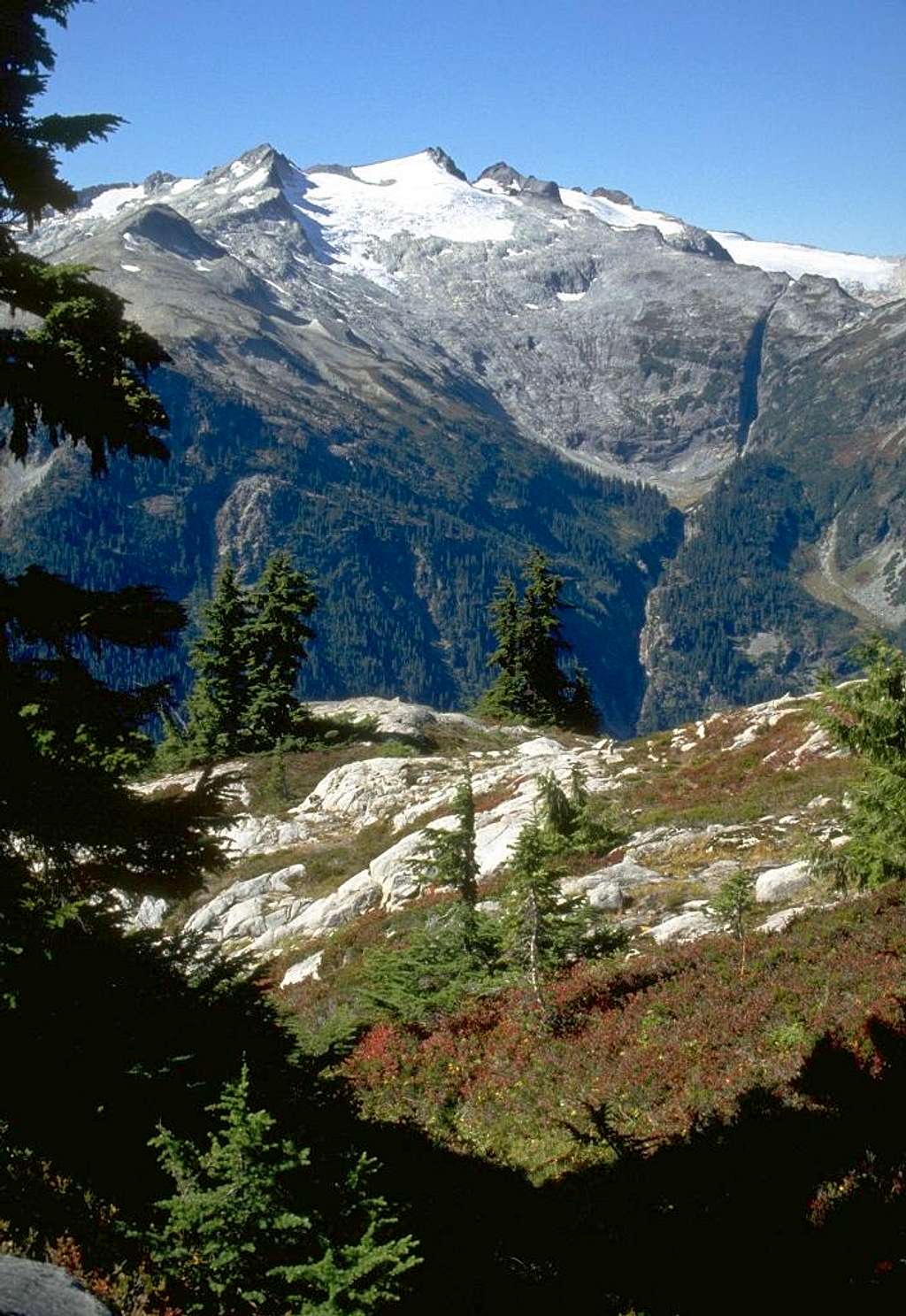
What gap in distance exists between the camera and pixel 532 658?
195 ft

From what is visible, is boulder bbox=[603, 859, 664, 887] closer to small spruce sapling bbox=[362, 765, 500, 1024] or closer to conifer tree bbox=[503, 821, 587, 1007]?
small spruce sapling bbox=[362, 765, 500, 1024]

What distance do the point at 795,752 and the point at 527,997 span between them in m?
17.8

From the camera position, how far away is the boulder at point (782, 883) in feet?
60.2

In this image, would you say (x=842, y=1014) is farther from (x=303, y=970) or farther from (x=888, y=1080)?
(x=303, y=970)

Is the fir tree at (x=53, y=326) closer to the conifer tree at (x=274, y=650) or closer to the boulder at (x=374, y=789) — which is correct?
the boulder at (x=374, y=789)

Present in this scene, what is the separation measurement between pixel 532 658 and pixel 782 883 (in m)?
40.9

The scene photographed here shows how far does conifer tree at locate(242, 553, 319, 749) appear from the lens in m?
47.0

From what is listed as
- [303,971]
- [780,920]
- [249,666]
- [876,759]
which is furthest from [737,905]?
[249,666]

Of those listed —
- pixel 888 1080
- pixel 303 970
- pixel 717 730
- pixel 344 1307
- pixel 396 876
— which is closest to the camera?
pixel 344 1307

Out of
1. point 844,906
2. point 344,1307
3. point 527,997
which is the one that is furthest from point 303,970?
point 344,1307

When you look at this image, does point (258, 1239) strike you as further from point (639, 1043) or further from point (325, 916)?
point (325, 916)

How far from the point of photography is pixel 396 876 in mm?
26641

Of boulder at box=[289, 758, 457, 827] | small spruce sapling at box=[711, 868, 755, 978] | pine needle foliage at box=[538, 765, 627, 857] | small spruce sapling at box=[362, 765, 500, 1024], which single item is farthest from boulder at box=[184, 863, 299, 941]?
small spruce sapling at box=[711, 868, 755, 978]

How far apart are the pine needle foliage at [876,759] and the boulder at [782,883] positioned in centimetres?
195
